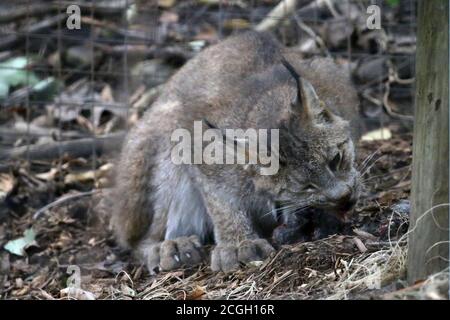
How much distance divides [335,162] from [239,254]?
0.90m

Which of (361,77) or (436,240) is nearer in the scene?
(436,240)

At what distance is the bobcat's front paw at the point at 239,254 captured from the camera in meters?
6.28

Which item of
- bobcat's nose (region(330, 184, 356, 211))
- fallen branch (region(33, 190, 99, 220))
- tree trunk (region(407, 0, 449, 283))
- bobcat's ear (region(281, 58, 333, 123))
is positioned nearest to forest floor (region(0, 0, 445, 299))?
fallen branch (region(33, 190, 99, 220))

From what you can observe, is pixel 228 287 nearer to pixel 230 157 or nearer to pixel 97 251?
pixel 230 157

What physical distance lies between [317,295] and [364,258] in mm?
474

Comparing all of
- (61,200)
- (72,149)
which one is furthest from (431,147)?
(72,149)

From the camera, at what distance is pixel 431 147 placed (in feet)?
15.3

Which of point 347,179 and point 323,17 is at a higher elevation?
point 323,17

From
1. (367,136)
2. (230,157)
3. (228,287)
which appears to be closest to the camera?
(228,287)

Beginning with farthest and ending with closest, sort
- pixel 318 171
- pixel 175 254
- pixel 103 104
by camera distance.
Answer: pixel 103 104 < pixel 175 254 < pixel 318 171

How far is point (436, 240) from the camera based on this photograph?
4684 millimetres

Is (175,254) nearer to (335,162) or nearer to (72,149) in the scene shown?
(335,162)

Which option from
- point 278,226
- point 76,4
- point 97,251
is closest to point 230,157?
point 278,226

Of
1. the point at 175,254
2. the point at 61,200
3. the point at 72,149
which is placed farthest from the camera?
the point at 72,149
